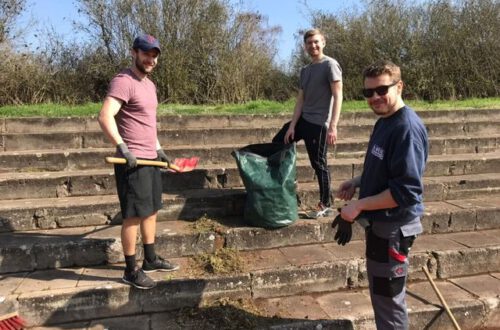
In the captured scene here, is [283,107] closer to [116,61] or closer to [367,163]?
[116,61]

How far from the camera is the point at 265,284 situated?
12.6ft

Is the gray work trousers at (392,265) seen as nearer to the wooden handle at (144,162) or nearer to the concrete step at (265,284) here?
the concrete step at (265,284)

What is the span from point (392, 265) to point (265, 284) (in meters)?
1.59

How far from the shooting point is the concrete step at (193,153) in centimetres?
553

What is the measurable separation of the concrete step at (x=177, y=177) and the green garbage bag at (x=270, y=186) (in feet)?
3.63

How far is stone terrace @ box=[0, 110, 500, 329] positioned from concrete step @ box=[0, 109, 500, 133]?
0.10 feet

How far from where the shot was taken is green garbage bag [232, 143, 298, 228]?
4.32 meters

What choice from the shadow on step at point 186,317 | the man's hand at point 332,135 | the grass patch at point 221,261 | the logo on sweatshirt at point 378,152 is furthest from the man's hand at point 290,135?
the logo on sweatshirt at point 378,152

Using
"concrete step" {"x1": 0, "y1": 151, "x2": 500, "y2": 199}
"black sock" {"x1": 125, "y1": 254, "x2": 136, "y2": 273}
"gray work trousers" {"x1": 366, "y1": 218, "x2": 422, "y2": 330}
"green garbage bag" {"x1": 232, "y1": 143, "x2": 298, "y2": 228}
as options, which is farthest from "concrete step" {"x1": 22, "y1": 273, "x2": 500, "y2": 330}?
"concrete step" {"x1": 0, "y1": 151, "x2": 500, "y2": 199}

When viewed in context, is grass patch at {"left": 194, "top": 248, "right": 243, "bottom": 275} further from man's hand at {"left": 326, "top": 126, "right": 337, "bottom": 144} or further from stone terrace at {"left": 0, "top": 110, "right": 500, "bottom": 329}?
man's hand at {"left": 326, "top": 126, "right": 337, "bottom": 144}

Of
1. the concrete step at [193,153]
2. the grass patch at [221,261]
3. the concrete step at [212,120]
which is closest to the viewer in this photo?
the grass patch at [221,261]

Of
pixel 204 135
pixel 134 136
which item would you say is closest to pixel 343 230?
pixel 134 136

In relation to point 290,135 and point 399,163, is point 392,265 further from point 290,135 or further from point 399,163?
point 290,135

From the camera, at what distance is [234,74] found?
11.0 m
